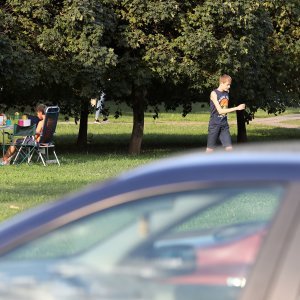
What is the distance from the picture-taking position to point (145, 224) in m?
3.04

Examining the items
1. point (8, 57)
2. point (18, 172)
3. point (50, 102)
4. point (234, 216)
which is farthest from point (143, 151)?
point (234, 216)

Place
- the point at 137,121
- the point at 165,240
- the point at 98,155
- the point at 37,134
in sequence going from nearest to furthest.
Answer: the point at 165,240 < the point at 37,134 < the point at 98,155 < the point at 137,121

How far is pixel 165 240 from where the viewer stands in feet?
10.0

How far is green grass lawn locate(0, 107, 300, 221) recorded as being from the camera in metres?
12.9

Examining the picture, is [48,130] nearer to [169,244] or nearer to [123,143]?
[123,143]

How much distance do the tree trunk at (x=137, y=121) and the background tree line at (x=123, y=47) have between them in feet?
0.17

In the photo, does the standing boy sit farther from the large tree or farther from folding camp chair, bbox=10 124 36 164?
the large tree

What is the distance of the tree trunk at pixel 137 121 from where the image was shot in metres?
23.1

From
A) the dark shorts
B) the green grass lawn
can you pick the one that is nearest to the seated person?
the green grass lawn

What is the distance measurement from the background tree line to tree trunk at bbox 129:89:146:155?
0.05m

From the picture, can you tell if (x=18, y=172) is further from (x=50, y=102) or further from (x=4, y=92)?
(x=50, y=102)

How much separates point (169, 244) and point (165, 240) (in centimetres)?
3

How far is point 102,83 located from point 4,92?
8.00ft

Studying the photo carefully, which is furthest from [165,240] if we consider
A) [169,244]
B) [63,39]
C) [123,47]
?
[123,47]
